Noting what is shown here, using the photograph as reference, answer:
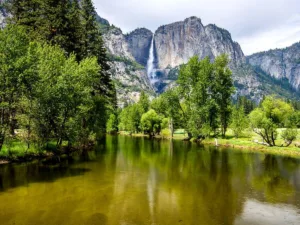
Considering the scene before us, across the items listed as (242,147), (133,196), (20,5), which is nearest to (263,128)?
(242,147)

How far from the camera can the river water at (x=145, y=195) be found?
14766 millimetres

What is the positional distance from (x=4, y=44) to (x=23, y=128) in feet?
32.3

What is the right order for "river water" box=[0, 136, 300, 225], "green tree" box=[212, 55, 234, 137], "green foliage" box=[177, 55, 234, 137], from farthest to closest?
"green tree" box=[212, 55, 234, 137] → "green foliage" box=[177, 55, 234, 137] → "river water" box=[0, 136, 300, 225]

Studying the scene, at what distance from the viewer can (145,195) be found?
63.7 feet

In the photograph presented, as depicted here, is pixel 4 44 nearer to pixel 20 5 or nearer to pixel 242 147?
pixel 20 5

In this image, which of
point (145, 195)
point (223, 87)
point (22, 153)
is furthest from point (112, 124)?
point (145, 195)

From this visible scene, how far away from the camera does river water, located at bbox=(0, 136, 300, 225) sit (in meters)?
14.8

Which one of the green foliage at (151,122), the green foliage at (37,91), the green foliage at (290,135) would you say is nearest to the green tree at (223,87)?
the green foliage at (290,135)

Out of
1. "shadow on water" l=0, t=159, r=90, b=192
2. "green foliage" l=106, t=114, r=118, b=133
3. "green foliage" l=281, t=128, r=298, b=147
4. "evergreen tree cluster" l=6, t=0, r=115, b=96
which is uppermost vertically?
"evergreen tree cluster" l=6, t=0, r=115, b=96

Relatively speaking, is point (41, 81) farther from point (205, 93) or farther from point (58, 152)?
point (205, 93)

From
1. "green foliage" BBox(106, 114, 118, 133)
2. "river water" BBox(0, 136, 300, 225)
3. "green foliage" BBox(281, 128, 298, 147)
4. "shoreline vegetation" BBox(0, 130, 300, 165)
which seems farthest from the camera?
"green foliage" BBox(106, 114, 118, 133)

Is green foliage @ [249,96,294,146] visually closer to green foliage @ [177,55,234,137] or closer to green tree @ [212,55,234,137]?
green foliage @ [177,55,234,137]

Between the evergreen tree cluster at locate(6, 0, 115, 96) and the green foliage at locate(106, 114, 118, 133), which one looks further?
the green foliage at locate(106, 114, 118, 133)

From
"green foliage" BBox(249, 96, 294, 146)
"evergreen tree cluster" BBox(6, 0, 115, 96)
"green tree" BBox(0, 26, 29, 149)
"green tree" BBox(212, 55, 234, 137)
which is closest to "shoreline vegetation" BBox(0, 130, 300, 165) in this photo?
"green tree" BBox(0, 26, 29, 149)
